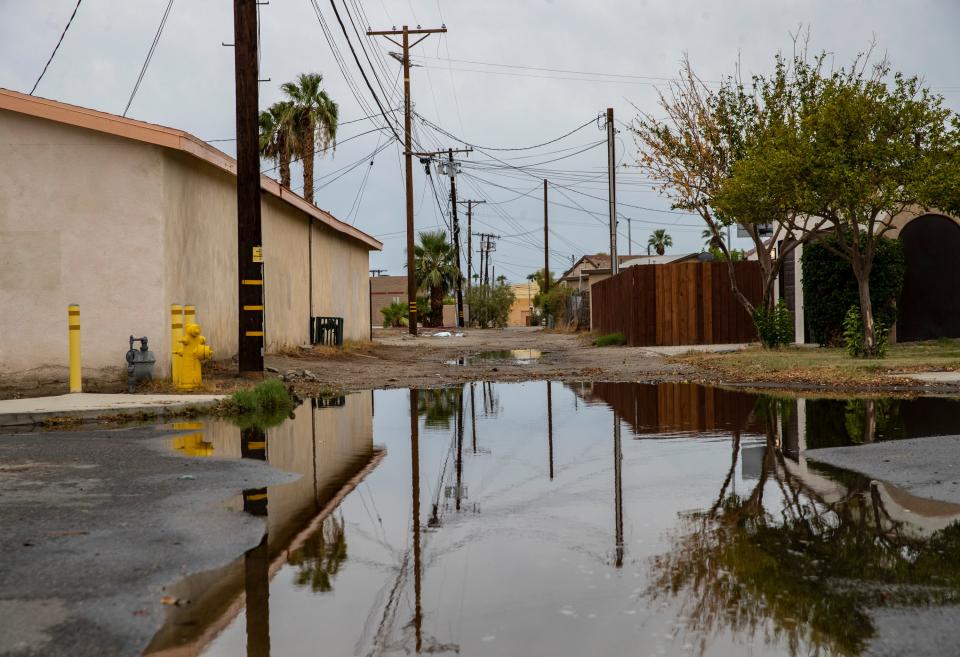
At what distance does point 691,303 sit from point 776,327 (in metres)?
5.17

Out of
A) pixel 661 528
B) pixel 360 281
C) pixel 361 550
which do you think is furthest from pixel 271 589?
pixel 360 281

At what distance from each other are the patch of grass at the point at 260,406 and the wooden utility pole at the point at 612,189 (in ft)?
70.4

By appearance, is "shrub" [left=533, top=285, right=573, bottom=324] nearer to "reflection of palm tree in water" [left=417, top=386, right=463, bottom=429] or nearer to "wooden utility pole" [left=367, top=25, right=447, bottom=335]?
"wooden utility pole" [left=367, top=25, right=447, bottom=335]

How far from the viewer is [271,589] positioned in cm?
457

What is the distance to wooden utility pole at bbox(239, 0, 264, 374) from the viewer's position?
622 inches

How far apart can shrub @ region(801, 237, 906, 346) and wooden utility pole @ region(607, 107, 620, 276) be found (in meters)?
9.89

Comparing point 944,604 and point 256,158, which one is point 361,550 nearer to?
point 944,604

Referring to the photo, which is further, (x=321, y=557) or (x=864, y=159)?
(x=864, y=159)

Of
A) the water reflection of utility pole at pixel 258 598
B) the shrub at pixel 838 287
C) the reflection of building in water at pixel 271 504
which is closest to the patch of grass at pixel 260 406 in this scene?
the reflection of building in water at pixel 271 504

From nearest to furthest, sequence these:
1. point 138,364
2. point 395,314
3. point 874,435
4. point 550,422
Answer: point 874,435
point 550,422
point 138,364
point 395,314

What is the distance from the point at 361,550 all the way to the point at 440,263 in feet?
221

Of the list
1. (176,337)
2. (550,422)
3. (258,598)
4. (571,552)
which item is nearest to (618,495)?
(571,552)

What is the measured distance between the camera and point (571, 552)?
522 centimetres

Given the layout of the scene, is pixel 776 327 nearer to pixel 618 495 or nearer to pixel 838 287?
pixel 838 287
